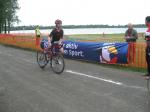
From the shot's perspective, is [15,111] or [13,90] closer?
[15,111]

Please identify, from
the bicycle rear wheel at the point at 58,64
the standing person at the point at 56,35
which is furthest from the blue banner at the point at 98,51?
the bicycle rear wheel at the point at 58,64

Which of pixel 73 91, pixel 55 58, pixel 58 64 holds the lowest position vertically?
pixel 73 91

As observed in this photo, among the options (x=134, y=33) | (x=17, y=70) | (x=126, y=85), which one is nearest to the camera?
(x=126, y=85)

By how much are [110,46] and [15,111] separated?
8421mm

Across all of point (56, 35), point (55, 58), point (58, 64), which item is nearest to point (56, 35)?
point (56, 35)

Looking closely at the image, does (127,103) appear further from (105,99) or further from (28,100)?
(28,100)

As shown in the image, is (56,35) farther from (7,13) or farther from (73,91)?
(7,13)

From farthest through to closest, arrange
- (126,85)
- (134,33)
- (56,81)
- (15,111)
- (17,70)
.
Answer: (134,33)
(17,70)
(56,81)
(126,85)
(15,111)

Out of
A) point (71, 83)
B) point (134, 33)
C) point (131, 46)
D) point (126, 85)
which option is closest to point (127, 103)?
point (126, 85)

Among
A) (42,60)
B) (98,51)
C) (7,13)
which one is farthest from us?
(7,13)

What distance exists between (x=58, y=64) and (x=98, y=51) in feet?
12.2

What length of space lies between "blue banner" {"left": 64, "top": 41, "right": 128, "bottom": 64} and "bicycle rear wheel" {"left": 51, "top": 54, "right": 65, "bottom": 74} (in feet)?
10.2

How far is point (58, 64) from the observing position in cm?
1280

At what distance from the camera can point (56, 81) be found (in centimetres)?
1099
